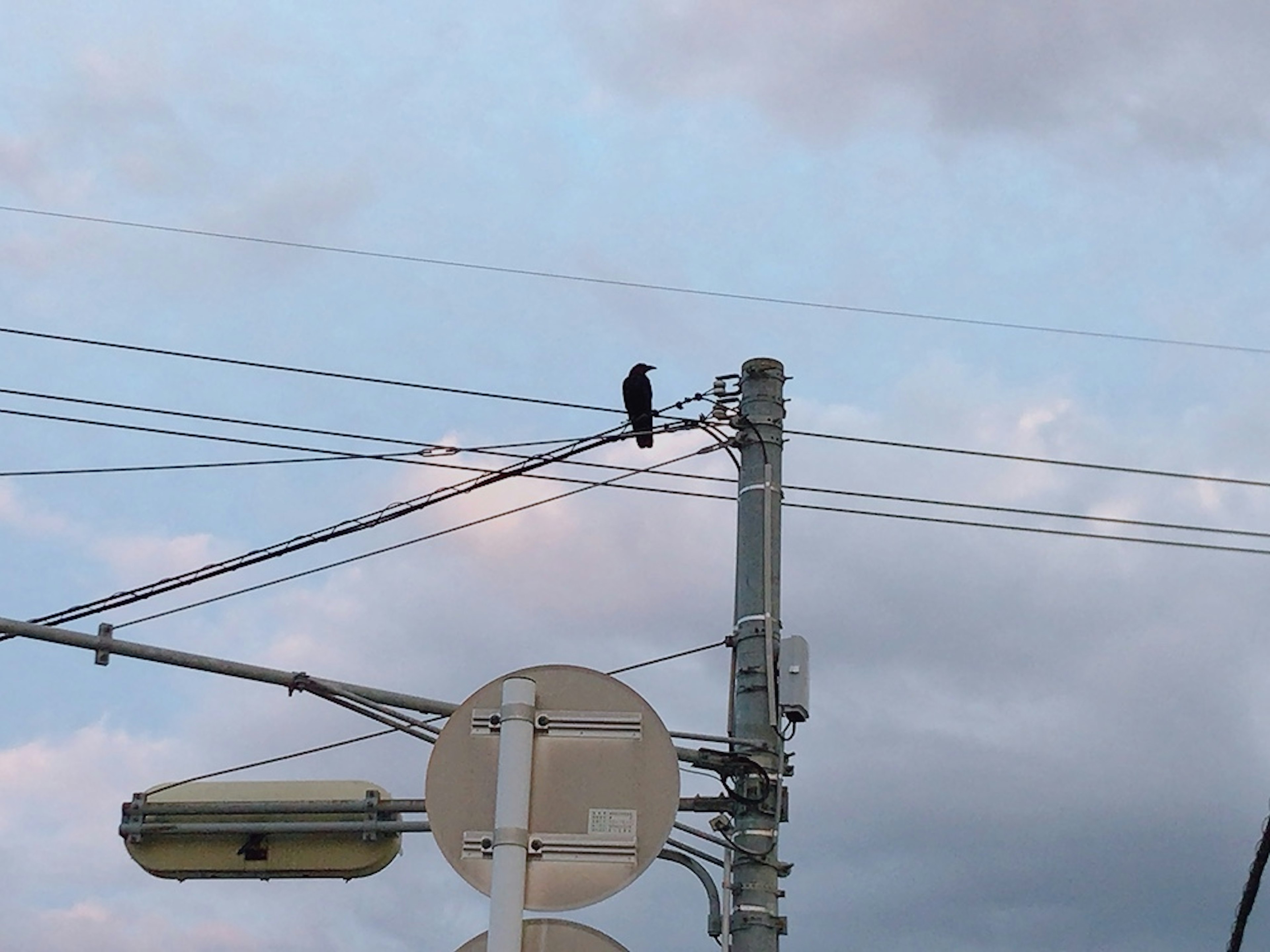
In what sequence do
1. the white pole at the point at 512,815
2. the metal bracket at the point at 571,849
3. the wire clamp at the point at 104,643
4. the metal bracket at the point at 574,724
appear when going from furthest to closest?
the wire clamp at the point at 104,643, the metal bracket at the point at 574,724, the metal bracket at the point at 571,849, the white pole at the point at 512,815

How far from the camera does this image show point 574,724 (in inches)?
165

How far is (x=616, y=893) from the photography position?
159 inches

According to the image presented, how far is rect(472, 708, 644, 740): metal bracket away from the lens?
4.19 metres

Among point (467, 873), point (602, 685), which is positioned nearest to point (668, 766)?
point (602, 685)

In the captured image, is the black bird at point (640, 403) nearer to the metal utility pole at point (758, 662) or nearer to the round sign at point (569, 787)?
the metal utility pole at point (758, 662)

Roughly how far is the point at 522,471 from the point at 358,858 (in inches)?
128

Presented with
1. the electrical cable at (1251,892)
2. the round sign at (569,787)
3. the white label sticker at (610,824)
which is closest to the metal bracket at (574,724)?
the round sign at (569,787)

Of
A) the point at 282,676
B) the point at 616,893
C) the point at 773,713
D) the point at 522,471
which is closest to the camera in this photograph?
the point at 616,893

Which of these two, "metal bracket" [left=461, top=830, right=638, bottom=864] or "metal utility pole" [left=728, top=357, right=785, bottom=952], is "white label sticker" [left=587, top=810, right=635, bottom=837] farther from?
"metal utility pole" [left=728, top=357, right=785, bottom=952]

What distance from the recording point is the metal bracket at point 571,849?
4.02m

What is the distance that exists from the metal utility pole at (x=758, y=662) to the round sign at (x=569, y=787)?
15.5 ft

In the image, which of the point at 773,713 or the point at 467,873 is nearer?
the point at 467,873

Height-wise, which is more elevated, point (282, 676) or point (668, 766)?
point (282, 676)

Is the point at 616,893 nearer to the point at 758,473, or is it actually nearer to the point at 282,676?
the point at 282,676
